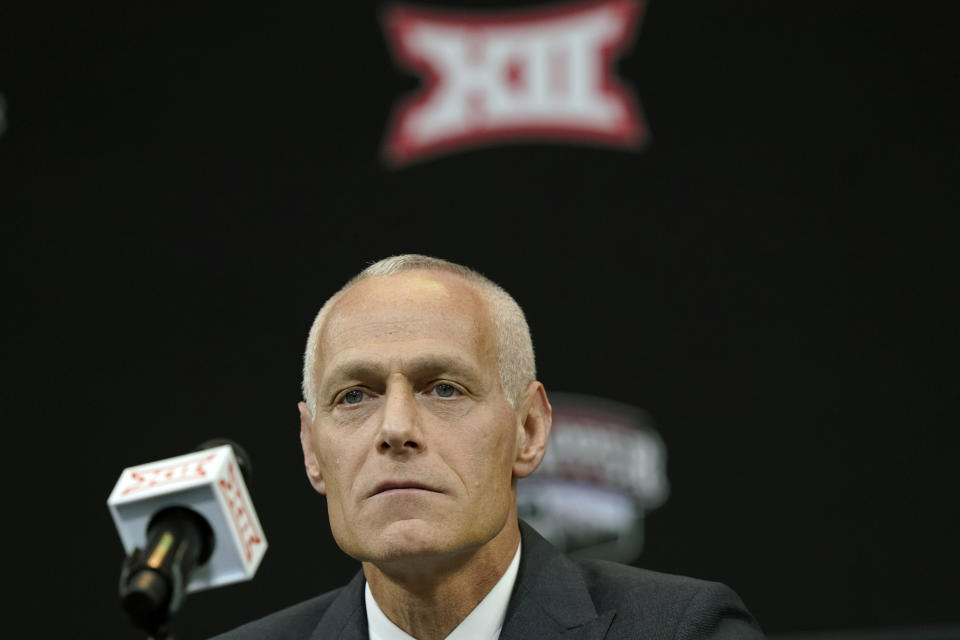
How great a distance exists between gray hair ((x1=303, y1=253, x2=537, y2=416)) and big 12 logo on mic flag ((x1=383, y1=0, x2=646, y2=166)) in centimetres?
170

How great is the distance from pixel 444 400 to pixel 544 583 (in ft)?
1.21

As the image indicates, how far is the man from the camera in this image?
1.96 metres

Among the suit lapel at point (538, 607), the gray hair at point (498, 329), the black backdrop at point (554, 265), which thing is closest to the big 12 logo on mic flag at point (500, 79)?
the black backdrop at point (554, 265)

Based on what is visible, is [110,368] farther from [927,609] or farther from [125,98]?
[927,609]

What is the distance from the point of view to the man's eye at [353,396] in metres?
2.07

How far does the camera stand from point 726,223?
3.76 m

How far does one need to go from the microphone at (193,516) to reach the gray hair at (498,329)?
14.1 inches

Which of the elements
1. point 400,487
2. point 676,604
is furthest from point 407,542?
point 676,604

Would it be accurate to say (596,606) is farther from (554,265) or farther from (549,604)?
(554,265)

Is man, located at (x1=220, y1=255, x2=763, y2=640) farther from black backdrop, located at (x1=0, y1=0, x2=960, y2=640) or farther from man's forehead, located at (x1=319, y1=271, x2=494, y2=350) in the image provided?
black backdrop, located at (x1=0, y1=0, x2=960, y2=640)

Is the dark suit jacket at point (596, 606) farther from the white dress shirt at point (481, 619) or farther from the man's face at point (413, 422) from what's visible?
the man's face at point (413, 422)

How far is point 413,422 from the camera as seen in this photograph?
1.97 metres

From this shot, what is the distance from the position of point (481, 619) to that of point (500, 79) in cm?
213

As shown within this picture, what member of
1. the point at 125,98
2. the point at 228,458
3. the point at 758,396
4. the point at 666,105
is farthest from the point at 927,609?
the point at 125,98
